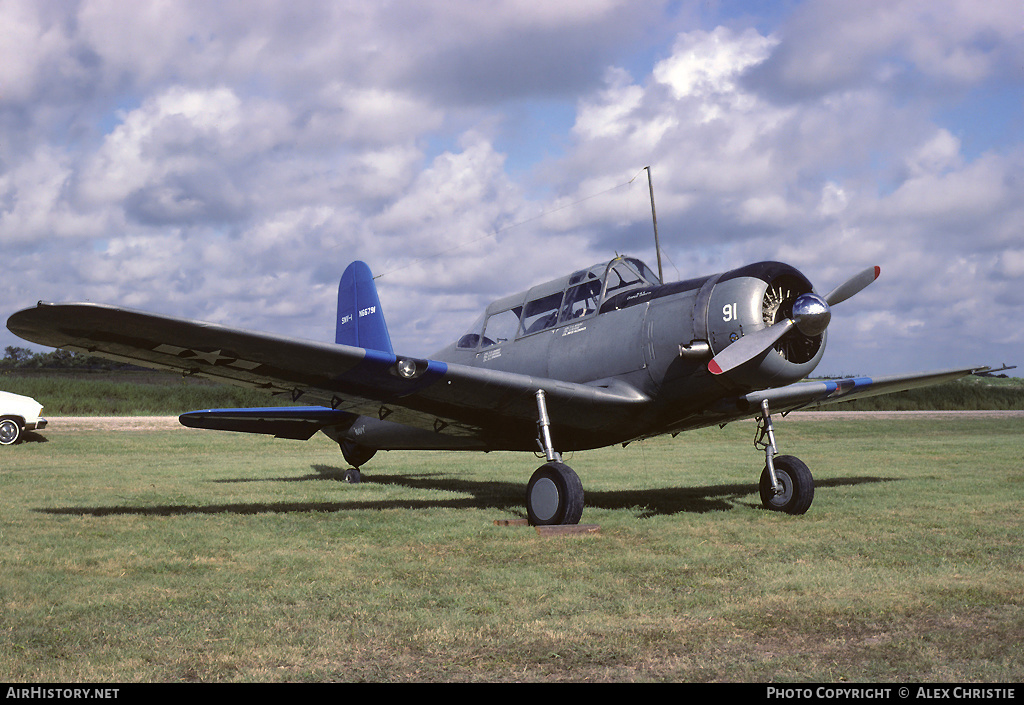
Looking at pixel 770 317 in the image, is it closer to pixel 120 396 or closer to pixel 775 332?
pixel 775 332

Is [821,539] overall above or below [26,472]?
below

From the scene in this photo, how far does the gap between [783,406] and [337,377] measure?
18.9 ft

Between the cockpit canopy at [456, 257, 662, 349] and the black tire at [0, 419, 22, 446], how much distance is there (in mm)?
17137

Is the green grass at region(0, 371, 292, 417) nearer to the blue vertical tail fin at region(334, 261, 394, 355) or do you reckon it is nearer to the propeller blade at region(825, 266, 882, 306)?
the blue vertical tail fin at region(334, 261, 394, 355)

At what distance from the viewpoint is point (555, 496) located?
24.5 ft

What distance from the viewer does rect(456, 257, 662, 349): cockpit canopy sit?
901 cm

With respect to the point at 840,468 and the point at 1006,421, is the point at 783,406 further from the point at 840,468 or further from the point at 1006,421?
the point at 1006,421

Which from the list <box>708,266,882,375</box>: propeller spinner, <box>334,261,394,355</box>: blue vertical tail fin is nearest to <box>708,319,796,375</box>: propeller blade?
<box>708,266,882,375</box>: propeller spinner

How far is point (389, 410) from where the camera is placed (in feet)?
29.3

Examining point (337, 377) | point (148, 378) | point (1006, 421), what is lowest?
point (1006, 421)

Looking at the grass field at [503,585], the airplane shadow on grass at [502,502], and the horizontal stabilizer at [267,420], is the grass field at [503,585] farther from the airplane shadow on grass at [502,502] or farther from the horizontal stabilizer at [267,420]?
the horizontal stabilizer at [267,420]

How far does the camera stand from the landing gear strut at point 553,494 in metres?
7.34
